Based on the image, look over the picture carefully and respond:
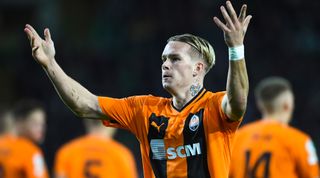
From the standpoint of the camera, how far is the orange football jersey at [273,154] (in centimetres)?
590

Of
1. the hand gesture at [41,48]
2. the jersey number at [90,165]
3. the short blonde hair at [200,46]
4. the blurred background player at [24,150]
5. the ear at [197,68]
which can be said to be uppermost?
the hand gesture at [41,48]

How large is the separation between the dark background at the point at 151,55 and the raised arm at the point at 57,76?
6.79 m

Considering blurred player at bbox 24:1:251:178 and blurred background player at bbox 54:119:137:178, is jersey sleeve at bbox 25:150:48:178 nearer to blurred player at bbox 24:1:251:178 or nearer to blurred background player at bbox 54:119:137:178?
blurred background player at bbox 54:119:137:178

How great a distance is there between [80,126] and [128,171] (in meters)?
5.50

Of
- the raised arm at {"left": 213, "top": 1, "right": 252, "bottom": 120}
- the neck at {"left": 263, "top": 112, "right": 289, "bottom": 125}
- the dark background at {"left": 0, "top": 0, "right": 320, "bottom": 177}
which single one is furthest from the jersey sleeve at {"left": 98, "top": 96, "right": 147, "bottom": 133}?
the dark background at {"left": 0, "top": 0, "right": 320, "bottom": 177}

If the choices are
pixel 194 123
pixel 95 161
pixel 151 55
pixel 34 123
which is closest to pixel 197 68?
pixel 194 123

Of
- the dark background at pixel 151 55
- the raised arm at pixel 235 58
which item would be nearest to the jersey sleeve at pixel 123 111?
the raised arm at pixel 235 58

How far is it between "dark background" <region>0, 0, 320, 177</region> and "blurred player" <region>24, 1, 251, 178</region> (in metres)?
6.55

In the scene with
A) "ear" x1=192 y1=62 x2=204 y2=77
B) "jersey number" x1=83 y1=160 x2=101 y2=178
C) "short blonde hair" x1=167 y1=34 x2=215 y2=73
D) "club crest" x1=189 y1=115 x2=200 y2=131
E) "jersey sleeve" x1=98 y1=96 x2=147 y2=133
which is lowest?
"jersey number" x1=83 y1=160 x2=101 y2=178

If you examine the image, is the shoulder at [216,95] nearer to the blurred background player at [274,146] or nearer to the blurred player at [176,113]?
the blurred player at [176,113]

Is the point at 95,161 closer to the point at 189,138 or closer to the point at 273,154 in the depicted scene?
the point at 273,154

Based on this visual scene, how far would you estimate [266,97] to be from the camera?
637 centimetres

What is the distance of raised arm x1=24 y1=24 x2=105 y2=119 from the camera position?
4348mm

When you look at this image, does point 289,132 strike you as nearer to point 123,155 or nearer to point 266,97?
point 266,97
